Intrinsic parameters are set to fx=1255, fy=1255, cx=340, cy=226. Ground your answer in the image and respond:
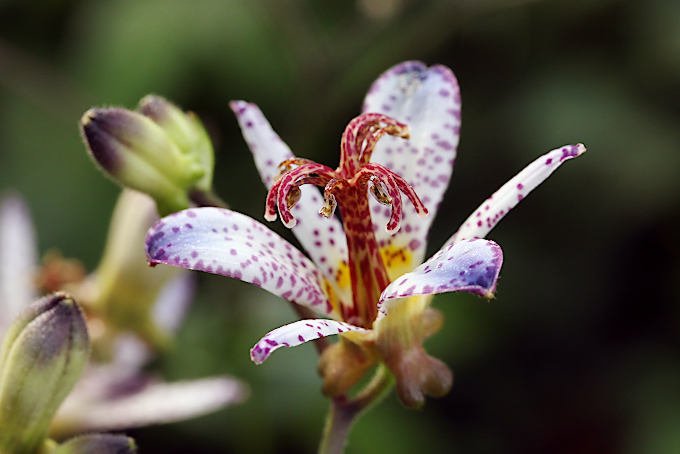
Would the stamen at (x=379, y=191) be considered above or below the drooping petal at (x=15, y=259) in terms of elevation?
below

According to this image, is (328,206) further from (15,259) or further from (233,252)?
(15,259)

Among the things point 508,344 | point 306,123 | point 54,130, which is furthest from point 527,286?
point 54,130

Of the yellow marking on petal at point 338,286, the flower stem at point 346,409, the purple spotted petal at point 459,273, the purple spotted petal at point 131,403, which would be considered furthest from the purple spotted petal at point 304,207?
the purple spotted petal at point 131,403

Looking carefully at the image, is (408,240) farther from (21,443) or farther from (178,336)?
(178,336)

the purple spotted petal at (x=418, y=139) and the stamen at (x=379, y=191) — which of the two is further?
the purple spotted petal at (x=418, y=139)

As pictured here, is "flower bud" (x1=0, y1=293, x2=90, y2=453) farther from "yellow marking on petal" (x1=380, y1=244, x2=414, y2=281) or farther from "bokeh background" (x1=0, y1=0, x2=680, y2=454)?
"bokeh background" (x1=0, y1=0, x2=680, y2=454)

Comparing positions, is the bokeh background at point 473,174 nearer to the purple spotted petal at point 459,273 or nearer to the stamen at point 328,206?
the stamen at point 328,206

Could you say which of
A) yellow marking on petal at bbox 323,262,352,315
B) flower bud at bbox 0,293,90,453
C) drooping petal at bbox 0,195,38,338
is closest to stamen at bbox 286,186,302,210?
yellow marking on petal at bbox 323,262,352,315

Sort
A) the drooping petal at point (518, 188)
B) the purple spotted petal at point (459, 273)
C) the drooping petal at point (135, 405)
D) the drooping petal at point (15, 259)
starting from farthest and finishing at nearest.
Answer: the drooping petal at point (15, 259)
the drooping petal at point (135, 405)
the drooping petal at point (518, 188)
the purple spotted petal at point (459, 273)
